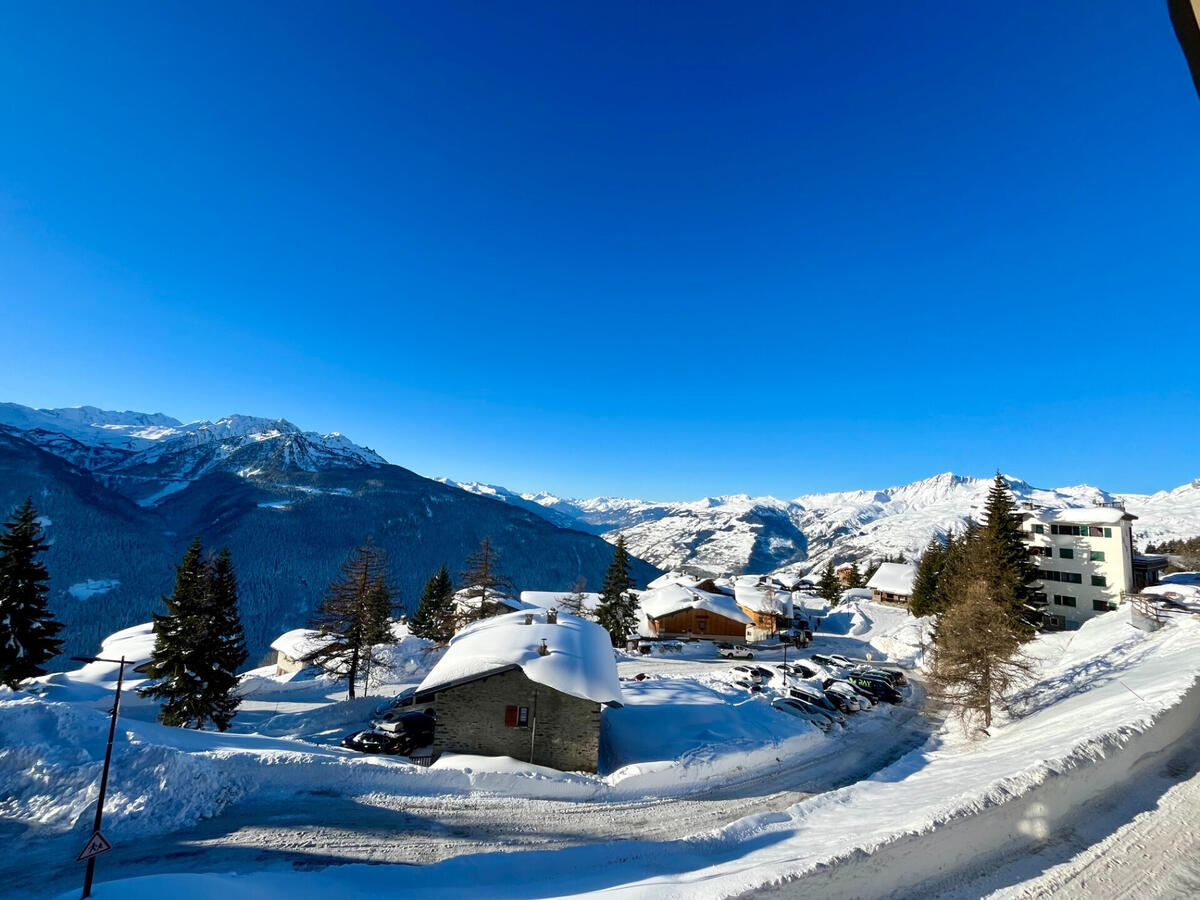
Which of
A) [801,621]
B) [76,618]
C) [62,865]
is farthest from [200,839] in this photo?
[76,618]

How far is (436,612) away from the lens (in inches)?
2100

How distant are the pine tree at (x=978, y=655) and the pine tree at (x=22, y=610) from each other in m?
45.2

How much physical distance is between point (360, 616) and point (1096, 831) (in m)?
36.9

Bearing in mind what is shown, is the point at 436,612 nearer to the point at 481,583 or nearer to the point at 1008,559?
the point at 481,583

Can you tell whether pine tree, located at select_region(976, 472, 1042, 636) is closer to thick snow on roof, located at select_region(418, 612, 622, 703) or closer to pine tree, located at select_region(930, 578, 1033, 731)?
pine tree, located at select_region(930, 578, 1033, 731)

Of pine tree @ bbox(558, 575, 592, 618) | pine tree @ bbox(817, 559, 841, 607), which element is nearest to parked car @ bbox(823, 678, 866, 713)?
pine tree @ bbox(558, 575, 592, 618)

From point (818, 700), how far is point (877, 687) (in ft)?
26.3

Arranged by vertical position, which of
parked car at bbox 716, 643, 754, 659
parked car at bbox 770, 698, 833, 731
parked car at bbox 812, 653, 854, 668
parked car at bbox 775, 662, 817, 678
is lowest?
parked car at bbox 716, 643, 754, 659

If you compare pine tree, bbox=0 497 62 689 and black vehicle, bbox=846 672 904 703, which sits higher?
→ pine tree, bbox=0 497 62 689

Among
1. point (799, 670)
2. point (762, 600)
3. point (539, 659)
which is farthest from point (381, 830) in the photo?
point (762, 600)

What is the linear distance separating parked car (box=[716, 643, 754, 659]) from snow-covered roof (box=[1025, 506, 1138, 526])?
29.2m

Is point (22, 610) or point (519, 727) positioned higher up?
point (22, 610)

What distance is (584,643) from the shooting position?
27375 mm

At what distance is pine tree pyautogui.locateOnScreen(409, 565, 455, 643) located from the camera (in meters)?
49.0
